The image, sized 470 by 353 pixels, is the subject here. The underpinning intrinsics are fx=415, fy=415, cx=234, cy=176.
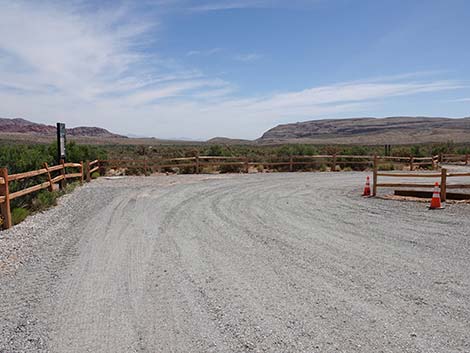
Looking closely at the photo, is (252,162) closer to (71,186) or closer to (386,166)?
(386,166)

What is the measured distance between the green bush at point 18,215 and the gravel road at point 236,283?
0.67 feet

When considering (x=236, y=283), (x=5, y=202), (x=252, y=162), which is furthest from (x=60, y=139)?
(x=252, y=162)

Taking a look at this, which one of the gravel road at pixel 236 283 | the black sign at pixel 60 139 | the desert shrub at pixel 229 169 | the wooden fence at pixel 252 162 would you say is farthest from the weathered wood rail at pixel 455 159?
the black sign at pixel 60 139

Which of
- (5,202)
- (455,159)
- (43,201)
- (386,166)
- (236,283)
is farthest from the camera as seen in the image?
(455,159)

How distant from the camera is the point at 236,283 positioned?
223 inches

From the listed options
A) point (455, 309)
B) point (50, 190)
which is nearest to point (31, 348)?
point (455, 309)

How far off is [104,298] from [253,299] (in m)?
1.85

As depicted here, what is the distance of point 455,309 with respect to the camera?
4727mm

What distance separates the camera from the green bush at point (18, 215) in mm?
9844

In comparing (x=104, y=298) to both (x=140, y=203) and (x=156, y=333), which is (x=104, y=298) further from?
(x=140, y=203)

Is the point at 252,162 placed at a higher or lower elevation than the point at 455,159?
higher

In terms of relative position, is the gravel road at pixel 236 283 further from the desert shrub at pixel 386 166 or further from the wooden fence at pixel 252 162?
the desert shrub at pixel 386 166

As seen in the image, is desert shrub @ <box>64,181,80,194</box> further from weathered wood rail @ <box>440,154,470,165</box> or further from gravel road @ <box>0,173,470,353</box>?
weathered wood rail @ <box>440,154,470,165</box>

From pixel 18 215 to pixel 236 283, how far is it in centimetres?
695
